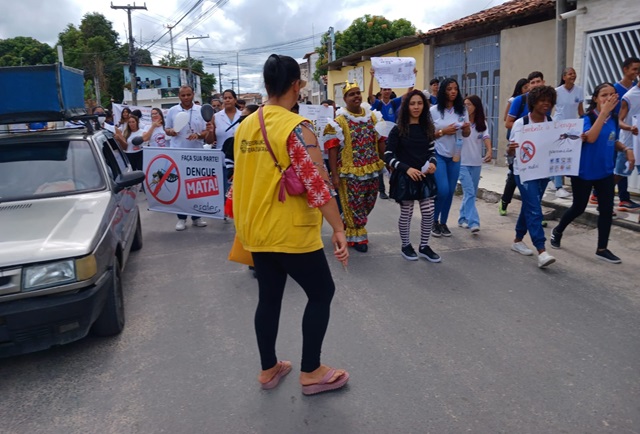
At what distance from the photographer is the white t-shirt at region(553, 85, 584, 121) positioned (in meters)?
7.73

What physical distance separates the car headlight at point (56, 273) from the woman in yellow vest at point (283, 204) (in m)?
1.09

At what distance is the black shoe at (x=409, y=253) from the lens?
5672mm

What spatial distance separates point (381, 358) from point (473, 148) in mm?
4008

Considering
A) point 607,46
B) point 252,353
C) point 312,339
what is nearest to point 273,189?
point 312,339

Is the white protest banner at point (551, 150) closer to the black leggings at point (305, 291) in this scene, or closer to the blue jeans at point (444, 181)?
the blue jeans at point (444, 181)

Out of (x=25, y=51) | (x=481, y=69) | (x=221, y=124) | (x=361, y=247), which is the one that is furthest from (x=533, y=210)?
(x=25, y=51)

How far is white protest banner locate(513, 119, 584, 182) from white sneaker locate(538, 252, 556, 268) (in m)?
0.77

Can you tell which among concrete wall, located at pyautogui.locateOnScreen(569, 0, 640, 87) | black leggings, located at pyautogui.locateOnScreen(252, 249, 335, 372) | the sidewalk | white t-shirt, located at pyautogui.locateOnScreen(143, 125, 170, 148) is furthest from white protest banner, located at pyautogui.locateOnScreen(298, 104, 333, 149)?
black leggings, located at pyautogui.locateOnScreen(252, 249, 335, 372)

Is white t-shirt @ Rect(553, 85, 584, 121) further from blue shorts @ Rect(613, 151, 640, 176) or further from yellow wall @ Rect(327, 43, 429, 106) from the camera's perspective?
yellow wall @ Rect(327, 43, 429, 106)

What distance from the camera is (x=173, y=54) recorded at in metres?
77.6

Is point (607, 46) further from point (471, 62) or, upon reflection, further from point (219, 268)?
point (219, 268)

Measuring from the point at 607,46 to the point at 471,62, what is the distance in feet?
16.2

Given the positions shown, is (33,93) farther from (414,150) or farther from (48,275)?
(414,150)

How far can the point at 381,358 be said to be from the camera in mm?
3520
